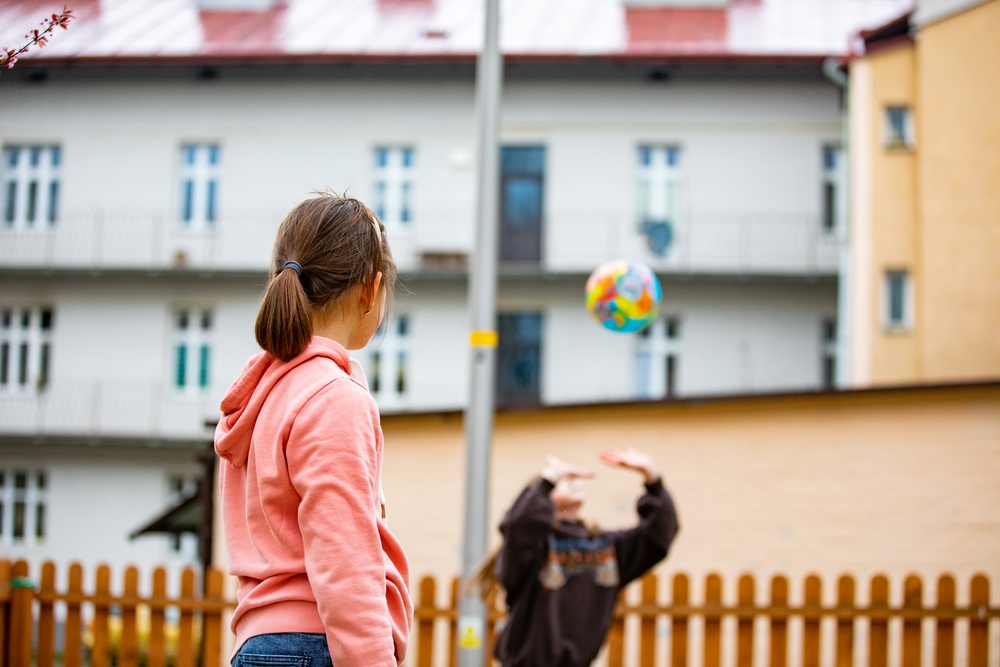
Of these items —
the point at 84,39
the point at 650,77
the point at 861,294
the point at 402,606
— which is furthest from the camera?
the point at 84,39

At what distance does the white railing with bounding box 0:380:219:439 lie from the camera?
2336 cm

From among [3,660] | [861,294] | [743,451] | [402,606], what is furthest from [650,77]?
[402,606]

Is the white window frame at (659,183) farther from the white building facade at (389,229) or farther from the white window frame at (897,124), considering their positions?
the white window frame at (897,124)

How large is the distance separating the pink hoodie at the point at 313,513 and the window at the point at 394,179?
2087cm

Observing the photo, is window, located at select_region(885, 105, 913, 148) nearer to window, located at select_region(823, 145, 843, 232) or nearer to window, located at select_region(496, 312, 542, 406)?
window, located at select_region(823, 145, 843, 232)

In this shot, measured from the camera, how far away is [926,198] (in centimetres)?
1436

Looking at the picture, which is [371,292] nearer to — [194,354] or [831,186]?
[831,186]

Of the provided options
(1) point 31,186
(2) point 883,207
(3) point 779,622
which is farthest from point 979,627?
(1) point 31,186

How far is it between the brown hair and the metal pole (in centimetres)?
428

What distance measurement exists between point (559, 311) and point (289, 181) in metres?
6.24

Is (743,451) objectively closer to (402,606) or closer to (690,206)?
(402,606)

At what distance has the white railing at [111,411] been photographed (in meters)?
23.4

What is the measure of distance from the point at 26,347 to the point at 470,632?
20495 mm

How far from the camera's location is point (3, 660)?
25.3 feet
